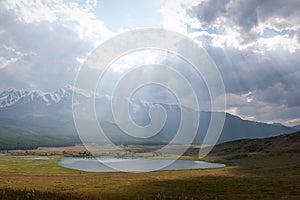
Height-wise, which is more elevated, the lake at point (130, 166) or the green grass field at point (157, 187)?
the lake at point (130, 166)

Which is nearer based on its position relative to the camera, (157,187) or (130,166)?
(157,187)

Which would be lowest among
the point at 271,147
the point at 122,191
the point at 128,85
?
the point at 122,191

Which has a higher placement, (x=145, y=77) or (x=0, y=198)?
(x=145, y=77)

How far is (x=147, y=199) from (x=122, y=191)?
14.9 meters

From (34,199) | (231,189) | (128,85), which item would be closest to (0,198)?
(34,199)

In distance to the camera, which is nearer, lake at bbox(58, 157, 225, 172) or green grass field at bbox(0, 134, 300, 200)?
green grass field at bbox(0, 134, 300, 200)

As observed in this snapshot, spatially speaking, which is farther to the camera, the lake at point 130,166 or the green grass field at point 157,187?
the lake at point 130,166

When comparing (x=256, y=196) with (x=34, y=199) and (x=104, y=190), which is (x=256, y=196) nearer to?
(x=104, y=190)

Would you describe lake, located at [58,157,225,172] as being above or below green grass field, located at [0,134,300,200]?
above

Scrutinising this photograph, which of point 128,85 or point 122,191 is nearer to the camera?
point 122,191

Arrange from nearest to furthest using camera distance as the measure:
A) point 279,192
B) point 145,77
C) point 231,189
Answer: point 279,192, point 231,189, point 145,77

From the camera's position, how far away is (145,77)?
119938mm

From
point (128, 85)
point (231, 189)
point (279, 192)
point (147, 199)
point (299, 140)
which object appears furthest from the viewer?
point (299, 140)

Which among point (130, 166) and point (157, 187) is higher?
point (130, 166)
